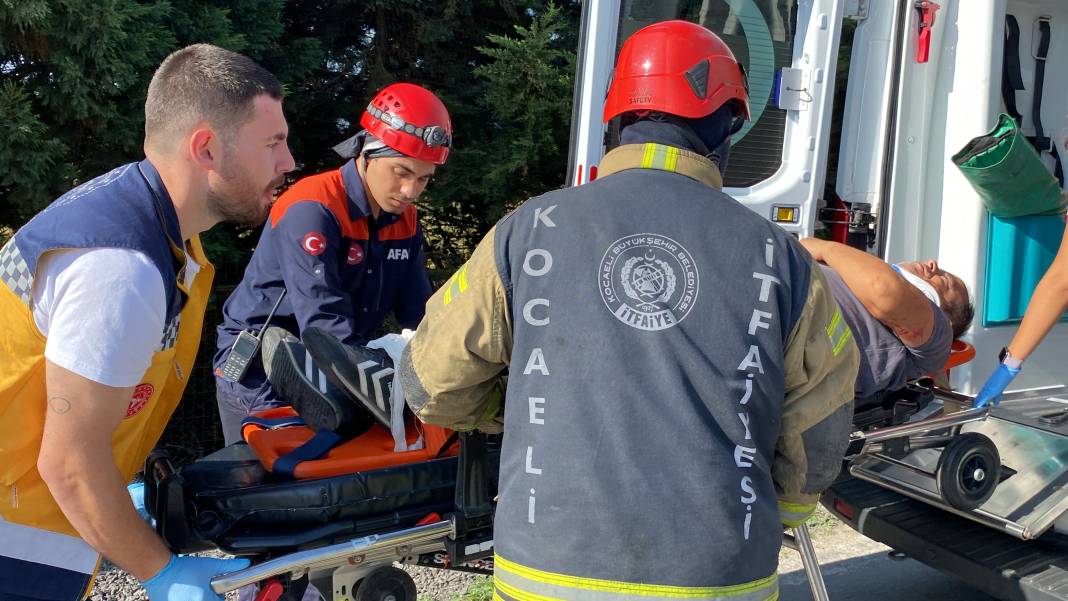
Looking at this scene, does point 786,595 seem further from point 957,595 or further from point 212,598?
point 212,598

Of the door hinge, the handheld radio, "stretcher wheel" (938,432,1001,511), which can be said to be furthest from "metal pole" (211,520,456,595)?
the door hinge

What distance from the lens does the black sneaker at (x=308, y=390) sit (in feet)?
7.66

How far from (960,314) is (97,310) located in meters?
2.90

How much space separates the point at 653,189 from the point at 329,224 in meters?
1.49

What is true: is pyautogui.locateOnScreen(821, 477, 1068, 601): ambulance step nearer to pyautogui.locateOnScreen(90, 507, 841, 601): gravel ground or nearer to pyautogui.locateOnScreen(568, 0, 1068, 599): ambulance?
pyautogui.locateOnScreen(568, 0, 1068, 599): ambulance

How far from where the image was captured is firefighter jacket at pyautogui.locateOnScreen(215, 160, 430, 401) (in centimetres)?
275

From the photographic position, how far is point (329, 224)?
2883mm

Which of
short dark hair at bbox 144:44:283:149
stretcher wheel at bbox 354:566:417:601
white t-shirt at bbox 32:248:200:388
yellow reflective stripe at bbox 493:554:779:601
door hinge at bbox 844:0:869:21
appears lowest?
stretcher wheel at bbox 354:566:417:601

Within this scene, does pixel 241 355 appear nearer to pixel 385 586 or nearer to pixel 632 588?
pixel 385 586

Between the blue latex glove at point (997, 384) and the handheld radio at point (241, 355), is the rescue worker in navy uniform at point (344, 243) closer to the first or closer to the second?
the handheld radio at point (241, 355)

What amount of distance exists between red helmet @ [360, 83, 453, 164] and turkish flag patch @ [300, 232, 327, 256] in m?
0.43

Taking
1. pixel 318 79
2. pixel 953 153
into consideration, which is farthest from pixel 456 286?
pixel 318 79

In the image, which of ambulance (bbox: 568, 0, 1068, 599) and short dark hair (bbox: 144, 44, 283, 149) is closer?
short dark hair (bbox: 144, 44, 283, 149)

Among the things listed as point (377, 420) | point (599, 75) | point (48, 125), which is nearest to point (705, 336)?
point (377, 420)
